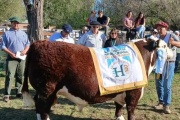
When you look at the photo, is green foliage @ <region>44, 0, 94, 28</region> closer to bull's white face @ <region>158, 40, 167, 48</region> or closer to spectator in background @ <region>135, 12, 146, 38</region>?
spectator in background @ <region>135, 12, 146, 38</region>

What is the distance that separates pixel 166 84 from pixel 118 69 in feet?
5.98

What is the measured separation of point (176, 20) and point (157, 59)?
94.6 ft

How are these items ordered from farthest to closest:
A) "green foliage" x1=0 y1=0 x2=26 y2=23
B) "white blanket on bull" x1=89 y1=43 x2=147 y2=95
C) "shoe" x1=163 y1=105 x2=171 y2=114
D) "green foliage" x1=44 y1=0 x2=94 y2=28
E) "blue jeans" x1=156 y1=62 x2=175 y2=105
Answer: "green foliage" x1=0 y1=0 x2=26 y2=23
"green foliage" x1=44 y1=0 x2=94 y2=28
"shoe" x1=163 y1=105 x2=171 y2=114
"blue jeans" x1=156 y1=62 x2=175 y2=105
"white blanket on bull" x1=89 y1=43 x2=147 y2=95

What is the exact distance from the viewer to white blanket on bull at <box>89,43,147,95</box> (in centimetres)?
463

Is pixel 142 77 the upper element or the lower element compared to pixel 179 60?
upper

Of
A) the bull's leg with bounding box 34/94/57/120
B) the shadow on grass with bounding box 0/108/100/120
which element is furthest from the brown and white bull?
the shadow on grass with bounding box 0/108/100/120

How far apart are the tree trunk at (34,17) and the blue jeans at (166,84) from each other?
5.63 meters

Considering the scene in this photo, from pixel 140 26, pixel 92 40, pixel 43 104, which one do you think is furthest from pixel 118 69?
pixel 140 26

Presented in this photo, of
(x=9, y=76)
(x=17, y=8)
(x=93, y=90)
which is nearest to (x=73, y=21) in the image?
(x=17, y=8)

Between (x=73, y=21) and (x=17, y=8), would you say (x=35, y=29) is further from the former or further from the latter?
(x=17, y=8)

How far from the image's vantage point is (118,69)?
4707mm

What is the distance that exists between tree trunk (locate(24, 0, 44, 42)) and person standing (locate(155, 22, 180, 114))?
5574mm

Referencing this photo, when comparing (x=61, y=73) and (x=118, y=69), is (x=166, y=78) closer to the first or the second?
(x=118, y=69)

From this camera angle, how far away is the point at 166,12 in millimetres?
33469
